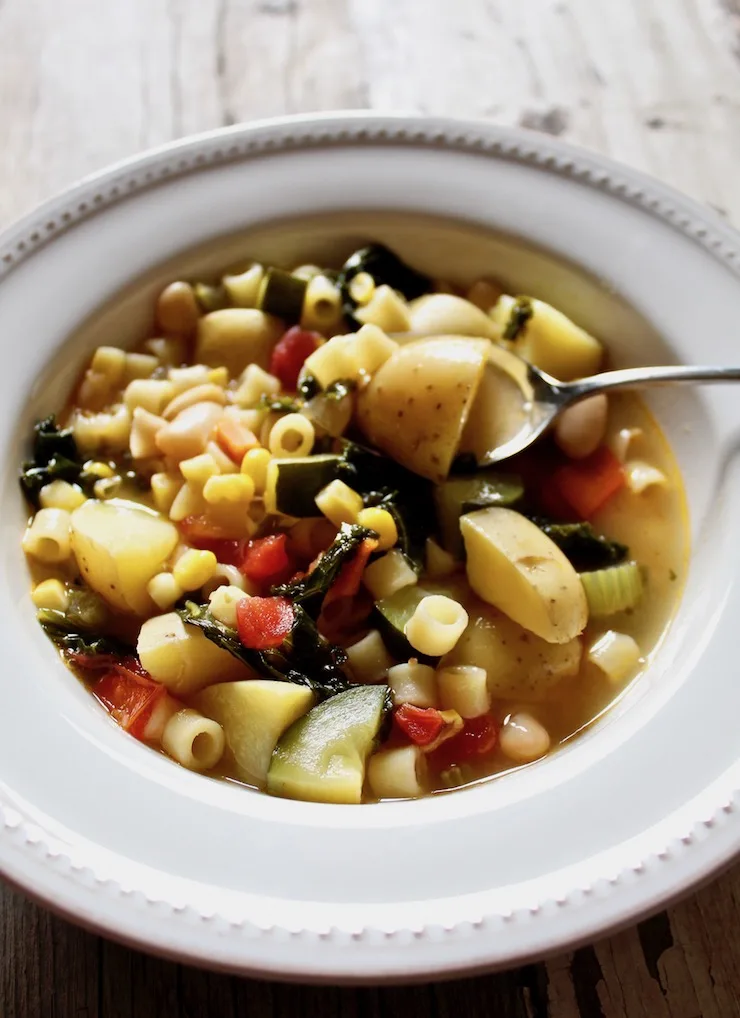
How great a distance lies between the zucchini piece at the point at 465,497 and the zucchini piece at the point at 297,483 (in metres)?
0.36

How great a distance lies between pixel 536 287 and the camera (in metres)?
3.18

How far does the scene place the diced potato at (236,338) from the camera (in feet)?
10.3

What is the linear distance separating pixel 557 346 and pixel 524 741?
4.25 feet

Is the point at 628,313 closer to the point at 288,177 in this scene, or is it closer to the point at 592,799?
the point at 288,177

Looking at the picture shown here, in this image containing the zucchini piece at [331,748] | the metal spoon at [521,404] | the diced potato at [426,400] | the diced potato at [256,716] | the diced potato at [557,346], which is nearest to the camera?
the zucchini piece at [331,748]

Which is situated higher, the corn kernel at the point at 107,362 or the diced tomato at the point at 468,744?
the corn kernel at the point at 107,362

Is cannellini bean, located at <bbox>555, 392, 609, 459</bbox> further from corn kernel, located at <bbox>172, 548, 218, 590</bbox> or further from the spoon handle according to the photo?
corn kernel, located at <bbox>172, 548, 218, 590</bbox>

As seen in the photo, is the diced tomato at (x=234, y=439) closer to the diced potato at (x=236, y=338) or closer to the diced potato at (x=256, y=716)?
the diced potato at (x=236, y=338)

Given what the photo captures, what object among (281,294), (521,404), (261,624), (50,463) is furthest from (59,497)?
(521,404)

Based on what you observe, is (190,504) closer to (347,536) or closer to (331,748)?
(347,536)

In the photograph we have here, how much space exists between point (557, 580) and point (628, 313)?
97 cm

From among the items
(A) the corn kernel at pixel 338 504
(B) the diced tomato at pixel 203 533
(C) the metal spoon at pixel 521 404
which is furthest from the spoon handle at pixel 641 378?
(B) the diced tomato at pixel 203 533

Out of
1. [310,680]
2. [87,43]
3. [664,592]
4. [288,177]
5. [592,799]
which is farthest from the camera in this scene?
[87,43]

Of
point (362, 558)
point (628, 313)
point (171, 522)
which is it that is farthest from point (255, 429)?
point (628, 313)
